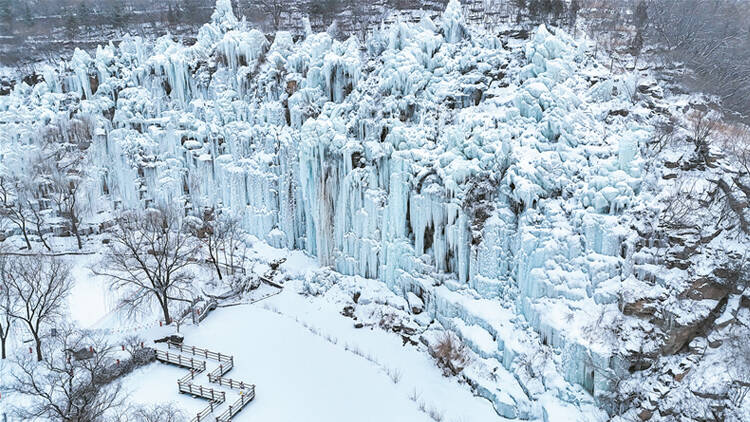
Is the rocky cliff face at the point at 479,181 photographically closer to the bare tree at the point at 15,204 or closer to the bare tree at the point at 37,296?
the bare tree at the point at 15,204

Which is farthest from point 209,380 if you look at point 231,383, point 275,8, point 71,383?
point 275,8

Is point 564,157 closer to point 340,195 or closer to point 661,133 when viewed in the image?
point 661,133

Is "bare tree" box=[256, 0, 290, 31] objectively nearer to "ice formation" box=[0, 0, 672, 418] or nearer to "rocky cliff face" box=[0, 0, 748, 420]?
"ice formation" box=[0, 0, 672, 418]

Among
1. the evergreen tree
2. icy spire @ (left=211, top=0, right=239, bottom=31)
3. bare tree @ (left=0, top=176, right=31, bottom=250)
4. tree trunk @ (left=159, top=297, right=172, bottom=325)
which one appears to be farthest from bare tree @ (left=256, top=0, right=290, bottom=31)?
tree trunk @ (left=159, top=297, right=172, bottom=325)

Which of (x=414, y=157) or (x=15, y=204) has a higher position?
(x=414, y=157)

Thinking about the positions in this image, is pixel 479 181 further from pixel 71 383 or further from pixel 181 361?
pixel 71 383

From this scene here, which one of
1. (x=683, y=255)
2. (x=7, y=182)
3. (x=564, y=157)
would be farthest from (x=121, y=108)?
(x=683, y=255)
